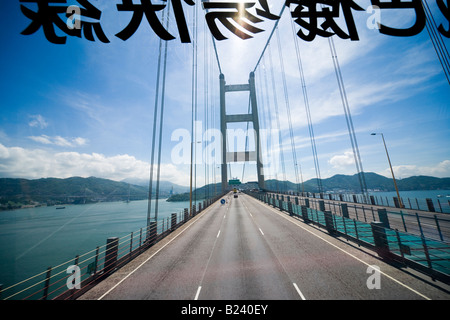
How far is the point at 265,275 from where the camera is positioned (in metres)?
5.83

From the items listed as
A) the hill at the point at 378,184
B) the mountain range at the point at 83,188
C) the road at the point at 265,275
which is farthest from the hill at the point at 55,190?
the road at the point at 265,275

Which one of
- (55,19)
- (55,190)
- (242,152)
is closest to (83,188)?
(55,190)

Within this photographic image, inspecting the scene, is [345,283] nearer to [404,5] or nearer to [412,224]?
[404,5]

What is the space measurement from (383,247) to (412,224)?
8.32 m

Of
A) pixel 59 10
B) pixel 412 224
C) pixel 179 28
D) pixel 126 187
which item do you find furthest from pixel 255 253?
pixel 126 187

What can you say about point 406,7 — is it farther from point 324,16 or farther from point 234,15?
point 234,15

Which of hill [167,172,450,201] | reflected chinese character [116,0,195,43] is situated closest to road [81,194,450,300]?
reflected chinese character [116,0,195,43]

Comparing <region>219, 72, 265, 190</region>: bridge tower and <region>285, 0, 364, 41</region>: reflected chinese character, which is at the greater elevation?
<region>219, 72, 265, 190</region>: bridge tower

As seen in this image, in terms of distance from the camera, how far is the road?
4801 millimetres

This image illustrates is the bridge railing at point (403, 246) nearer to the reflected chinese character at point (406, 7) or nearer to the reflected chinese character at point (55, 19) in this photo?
the reflected chinese character at point (406, 7)

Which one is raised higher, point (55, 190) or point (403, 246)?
point (55, 190)

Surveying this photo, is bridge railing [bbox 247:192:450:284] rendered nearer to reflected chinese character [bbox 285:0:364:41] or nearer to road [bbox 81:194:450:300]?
road [bbox 81:194:450:300]

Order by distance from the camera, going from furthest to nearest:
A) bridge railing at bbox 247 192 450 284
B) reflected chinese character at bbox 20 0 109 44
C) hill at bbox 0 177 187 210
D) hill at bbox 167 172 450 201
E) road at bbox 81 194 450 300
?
1. hill at bbox 167 172 450 201
2. hill at bbox 0 177 187 210
3. bridge railing at bbox 247 192 450 284
4. road at bbox 81 194 450 300
5. reflected chinese character at bbox 20 0 109 44
